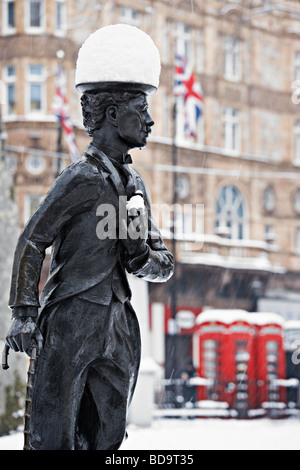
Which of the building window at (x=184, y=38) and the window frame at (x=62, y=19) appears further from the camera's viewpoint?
the building window at (x=184, y=38)

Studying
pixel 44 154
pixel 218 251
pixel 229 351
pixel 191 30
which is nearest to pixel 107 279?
pixel 229 351

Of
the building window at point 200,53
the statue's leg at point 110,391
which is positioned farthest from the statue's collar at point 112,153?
the building window at point 200,53

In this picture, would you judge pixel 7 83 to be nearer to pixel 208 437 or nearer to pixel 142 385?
pixel 142 385

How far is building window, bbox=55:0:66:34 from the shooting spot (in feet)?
111

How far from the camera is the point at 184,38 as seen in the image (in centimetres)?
3794

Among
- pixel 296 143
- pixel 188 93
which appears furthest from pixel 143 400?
pixel 296 143

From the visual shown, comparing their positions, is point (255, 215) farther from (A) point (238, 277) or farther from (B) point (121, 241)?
(B) point (121, 241)

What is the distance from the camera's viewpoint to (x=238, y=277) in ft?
121

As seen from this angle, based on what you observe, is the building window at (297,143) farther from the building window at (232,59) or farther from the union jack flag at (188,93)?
the union jack flag at (188,93)

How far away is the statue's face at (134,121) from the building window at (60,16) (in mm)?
30219

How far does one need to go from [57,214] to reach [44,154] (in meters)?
28.9

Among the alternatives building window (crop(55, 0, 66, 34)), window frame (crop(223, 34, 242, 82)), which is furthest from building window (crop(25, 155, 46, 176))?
window frame (crop(223, 34, 242, 82))

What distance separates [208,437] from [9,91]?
2266 centimetres

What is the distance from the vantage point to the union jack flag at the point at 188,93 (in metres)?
26.8
